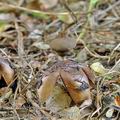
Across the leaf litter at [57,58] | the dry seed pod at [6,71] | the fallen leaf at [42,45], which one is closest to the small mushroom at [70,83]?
the leaf litter at [57,58]

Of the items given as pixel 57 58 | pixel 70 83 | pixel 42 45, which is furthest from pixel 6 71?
pixel 42 45

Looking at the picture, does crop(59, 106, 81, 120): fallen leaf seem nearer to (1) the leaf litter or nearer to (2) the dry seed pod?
(1) the leaf litter

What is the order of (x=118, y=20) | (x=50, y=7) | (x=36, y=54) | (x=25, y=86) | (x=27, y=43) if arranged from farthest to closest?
1. (x=50, y=7)
2. (x=118, y=20)
3. (x=27, y=43)
4. (x=36, y=54)
5. (x=25, y=86)

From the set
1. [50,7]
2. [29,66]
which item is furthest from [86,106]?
[50,7]

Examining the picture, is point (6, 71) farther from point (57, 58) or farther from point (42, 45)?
point (42, 45)

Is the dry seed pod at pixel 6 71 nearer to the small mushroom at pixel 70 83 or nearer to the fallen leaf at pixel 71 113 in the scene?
the small mushroom at pixel 70 83

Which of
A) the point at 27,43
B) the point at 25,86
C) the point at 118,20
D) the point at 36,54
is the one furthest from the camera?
the point at 118,20

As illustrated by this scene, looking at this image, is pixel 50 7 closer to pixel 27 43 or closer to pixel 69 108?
pixel 27 43

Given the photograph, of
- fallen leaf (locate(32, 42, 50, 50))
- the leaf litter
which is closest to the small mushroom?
the leaf litter
